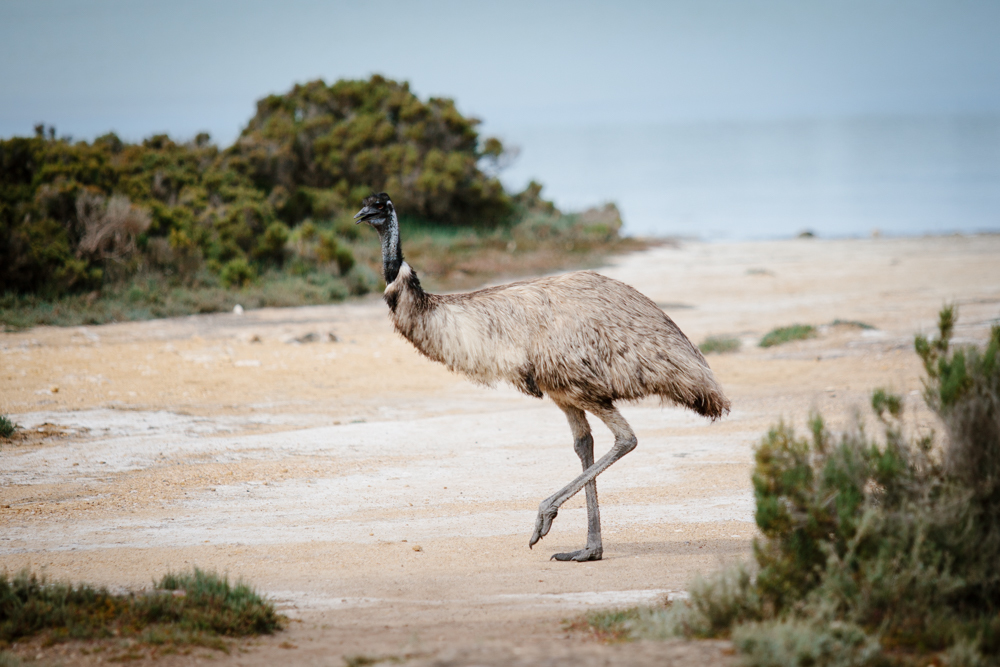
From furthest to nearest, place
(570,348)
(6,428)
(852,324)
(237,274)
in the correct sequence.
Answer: (237,274) → (852,324) → (6,428) → (570,348)

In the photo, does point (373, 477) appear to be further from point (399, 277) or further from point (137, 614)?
point (137, 614)

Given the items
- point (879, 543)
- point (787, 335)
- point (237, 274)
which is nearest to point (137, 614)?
point (879, 543)

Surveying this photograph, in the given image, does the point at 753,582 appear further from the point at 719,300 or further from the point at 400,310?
the point at 719,300

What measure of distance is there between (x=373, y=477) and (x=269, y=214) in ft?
54.9

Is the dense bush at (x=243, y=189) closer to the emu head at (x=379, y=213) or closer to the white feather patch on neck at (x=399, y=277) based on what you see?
the emu head at (x=379, y=213)

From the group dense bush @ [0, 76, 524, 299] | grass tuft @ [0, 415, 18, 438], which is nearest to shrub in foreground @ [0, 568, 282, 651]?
grass tuft @ [0, 415, 18, 438]

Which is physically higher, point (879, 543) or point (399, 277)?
point (399, 277)

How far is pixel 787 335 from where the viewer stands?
49.8 ft

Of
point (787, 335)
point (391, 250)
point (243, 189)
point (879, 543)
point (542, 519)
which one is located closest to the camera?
point (879, 543)

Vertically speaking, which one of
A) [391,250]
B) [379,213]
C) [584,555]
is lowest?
[584,555]

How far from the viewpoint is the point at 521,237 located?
3183cm

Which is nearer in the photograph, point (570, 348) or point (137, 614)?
point (137, 614)

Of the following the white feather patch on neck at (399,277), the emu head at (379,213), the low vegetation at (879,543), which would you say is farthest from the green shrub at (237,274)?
the low vegetation at (879,543)

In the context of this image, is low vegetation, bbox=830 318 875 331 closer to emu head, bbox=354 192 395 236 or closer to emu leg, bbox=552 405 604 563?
emu leg, bbox=552 405 604 563
